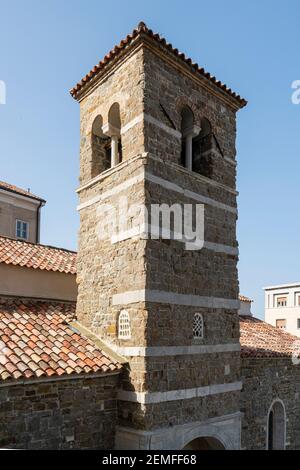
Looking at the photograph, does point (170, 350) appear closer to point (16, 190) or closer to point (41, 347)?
point (41, 347)

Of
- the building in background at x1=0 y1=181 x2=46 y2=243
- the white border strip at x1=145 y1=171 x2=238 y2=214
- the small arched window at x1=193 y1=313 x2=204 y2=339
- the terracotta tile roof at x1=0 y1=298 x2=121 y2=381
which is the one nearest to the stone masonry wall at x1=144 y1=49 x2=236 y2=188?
the white border strip at x1=145 y1=171 x2=238 y2=214

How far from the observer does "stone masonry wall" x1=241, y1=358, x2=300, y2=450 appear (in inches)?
452

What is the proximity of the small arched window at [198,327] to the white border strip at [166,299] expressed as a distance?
0.91ft

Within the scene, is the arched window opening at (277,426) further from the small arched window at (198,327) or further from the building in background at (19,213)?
the building in background at (19,213)

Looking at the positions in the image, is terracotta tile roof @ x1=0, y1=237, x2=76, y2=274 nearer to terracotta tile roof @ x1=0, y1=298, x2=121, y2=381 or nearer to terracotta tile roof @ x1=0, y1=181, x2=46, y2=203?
terracotta tile roof @ x1=0, y1=298, x2=121, y2=381

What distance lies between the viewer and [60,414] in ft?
24.4

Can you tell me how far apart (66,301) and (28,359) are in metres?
4.12

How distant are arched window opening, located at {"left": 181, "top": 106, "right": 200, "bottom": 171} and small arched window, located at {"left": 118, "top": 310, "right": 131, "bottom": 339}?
383 cm

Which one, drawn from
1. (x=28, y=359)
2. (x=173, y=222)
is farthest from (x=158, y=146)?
(x=28, y=359)

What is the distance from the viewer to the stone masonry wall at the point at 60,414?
686 cm

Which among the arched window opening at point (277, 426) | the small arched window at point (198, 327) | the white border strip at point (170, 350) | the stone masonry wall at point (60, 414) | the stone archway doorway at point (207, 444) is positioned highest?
the small arched window at point (198, 327)

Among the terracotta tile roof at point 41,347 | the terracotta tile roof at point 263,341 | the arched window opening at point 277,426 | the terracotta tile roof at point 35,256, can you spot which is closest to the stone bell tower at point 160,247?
the terracotta tile roof at point 41,347

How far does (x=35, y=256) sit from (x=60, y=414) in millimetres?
5351
